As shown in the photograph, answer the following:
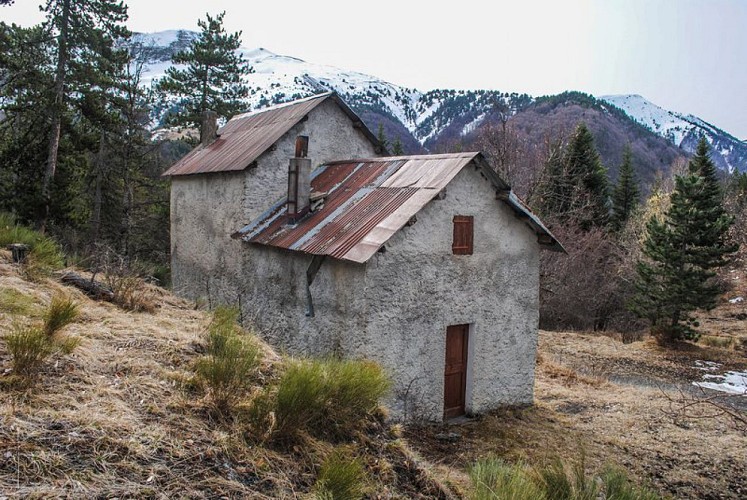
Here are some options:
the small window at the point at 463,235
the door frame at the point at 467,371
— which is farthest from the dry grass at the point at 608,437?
the small window at the point at 463,235

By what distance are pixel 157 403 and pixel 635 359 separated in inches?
743

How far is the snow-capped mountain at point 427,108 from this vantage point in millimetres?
119125

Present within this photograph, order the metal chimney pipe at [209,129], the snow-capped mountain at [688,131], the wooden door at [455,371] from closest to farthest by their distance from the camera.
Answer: the wooden door at [455,371], the metal chimney pipe at [209,129], the snow-capped mountain at [688,131]

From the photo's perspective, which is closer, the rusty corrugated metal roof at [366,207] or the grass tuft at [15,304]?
the grass tuft at [15,304]

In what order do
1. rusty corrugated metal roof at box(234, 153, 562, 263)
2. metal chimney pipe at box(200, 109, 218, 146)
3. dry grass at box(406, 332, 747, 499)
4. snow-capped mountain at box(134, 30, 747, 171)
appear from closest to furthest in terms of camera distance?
1. dry grass at box(406, 332, 747, 499)
2. rusty corrugated metal roof at box(234, 153, 562, 263)
3. metal chimney pipe at box(200, 109, 218, 146)
4. snow-capped mountain at box(134, 30, 747, 171)

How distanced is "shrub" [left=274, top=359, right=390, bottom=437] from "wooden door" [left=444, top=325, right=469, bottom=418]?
5279 mm

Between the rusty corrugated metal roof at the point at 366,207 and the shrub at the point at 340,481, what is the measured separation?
191 inches

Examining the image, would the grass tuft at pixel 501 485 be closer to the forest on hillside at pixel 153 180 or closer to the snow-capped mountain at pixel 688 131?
the forest on hillside at pixel 153 180

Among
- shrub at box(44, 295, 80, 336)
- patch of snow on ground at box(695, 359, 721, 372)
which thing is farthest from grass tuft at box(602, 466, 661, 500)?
patch of snow on ground at box(695, 359, 721, 372)

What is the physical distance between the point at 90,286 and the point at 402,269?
5074 millimetres

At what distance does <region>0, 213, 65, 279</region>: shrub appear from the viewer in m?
9.14

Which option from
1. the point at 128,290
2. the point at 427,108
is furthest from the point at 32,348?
the point at 427,108

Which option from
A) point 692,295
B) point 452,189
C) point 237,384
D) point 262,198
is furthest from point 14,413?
point 692,295

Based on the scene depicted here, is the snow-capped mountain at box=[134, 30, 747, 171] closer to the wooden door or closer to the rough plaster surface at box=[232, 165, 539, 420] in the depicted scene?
the rough plaster surface at box=[232, 165, 539, 420]
